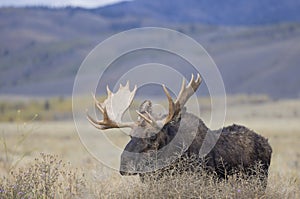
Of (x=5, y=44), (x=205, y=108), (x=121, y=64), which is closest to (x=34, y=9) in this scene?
(x=5, y=44)

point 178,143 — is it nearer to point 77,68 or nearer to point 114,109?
point 114,109

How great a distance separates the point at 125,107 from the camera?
31.0 feet

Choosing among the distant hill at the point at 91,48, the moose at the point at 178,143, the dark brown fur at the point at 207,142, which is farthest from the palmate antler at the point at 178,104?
the distant hill at the point at 91,48

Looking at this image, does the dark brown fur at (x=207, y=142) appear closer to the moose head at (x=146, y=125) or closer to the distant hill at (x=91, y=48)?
the moose head at (x=146, y=125)

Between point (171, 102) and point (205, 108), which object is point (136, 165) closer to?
point (171, 102)

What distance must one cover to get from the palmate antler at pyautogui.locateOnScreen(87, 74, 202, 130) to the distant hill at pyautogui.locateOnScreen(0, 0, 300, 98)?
56974 millimetres

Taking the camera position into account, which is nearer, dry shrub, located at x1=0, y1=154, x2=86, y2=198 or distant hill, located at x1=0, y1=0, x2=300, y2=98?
dry shrub, located at x1=0, y1=154, x2=86, y2=198

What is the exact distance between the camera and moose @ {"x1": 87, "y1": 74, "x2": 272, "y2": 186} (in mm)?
8320

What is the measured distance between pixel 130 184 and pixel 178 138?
4.19 feet

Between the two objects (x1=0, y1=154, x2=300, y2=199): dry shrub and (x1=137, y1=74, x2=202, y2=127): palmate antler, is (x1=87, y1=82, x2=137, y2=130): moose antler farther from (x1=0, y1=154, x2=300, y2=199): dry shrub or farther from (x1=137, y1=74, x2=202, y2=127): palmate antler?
(x1=0, y1=154, x2=300, y2=199): dry shrub

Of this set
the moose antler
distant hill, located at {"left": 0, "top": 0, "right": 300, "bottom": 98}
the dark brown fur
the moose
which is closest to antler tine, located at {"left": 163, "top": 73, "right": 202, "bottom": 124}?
the moose

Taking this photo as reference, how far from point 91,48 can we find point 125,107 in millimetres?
104966

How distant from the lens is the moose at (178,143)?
832cm

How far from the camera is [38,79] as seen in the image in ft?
349
